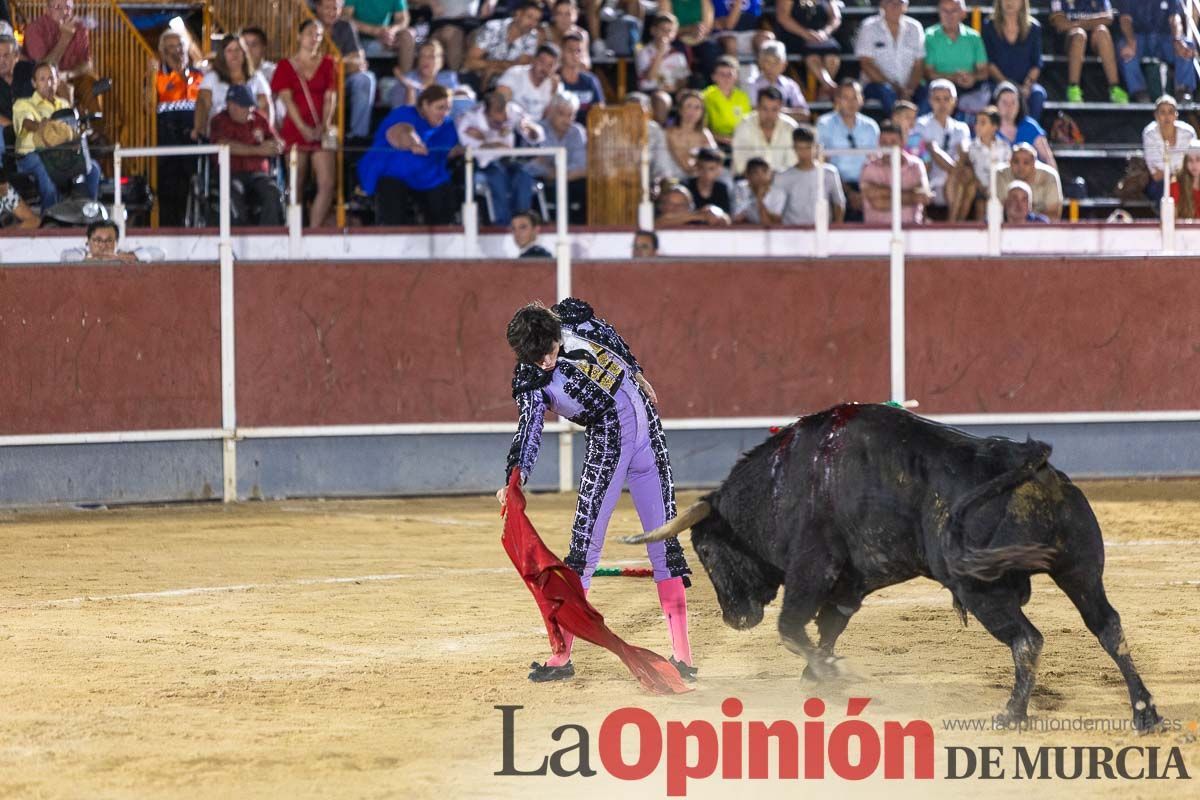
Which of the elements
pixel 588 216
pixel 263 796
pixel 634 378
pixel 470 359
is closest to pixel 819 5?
pixel 588 216

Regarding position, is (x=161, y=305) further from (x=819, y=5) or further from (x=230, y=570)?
(x=819, y=5)

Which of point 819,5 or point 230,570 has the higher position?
point 819,5

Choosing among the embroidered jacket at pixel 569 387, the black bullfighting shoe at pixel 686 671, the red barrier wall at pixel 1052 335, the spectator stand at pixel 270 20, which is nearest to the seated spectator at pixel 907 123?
the red barrier wall at pixel 1052 335

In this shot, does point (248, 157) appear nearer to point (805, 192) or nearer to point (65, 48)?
point (65, 48)

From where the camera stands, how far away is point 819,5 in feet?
52.5

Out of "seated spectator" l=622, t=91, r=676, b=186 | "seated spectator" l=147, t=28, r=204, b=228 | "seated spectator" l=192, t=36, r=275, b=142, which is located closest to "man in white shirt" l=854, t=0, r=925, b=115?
"seated spectator" l=622, t=91, r=676, b=186

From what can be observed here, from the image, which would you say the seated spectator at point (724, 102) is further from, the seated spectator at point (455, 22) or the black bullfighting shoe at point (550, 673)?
the black bullfighting shoe at point (550, 673)

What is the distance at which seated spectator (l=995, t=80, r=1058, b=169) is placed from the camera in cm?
1452

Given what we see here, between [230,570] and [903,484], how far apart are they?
4.41m

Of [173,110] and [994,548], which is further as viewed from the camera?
[173,110]

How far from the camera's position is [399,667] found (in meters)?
6.77

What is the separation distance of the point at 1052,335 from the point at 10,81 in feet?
23.9

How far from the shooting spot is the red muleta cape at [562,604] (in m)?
6.24

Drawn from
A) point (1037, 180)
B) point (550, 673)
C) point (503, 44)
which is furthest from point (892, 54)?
point (550, 673)
